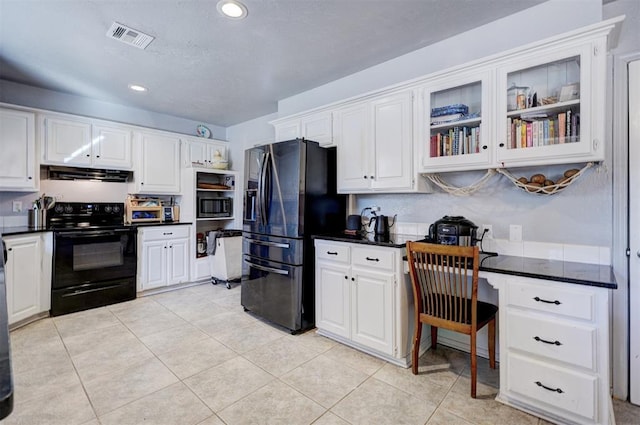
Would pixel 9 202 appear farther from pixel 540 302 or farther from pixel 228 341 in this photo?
pixel 540 302

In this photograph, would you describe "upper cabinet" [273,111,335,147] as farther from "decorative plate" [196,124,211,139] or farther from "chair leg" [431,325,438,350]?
"decorative plate" [196,124,211,139]

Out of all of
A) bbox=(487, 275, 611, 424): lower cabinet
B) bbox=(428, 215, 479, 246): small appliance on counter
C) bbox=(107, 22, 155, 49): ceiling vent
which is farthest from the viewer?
bbox=(107, 22, 155, 49): ceiling vent

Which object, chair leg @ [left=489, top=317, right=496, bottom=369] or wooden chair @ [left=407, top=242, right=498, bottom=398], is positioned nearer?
wooden chair @ [left=407, top=242, right=498, bottom=398]

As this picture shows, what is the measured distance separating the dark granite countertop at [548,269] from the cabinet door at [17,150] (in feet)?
12.1

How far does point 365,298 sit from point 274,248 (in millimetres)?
1035

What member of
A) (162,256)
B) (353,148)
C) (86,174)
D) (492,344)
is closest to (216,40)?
(353,148)

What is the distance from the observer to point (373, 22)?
2336 millimetres

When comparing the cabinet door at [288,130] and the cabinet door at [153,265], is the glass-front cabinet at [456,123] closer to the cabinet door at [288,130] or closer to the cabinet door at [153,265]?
the cabinet door at [288,130]

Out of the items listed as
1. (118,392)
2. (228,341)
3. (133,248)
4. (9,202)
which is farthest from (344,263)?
(9,202)

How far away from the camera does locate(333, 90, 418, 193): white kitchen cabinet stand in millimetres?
2582

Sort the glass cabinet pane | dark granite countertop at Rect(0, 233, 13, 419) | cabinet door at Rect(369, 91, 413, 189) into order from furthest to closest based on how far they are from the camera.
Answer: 1. cabinet door at Rect(369, 91, 413, 189)
2. the glass cabinet pane
3. dark granite countertop at Rect(0, 233, 13, 419)

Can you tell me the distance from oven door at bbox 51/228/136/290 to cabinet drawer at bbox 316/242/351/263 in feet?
8.45

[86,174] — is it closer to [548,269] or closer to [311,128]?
[311,128]

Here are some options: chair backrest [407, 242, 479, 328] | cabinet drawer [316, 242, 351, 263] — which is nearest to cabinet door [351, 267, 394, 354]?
cabinet drawer [316, 242, 351, 263]
